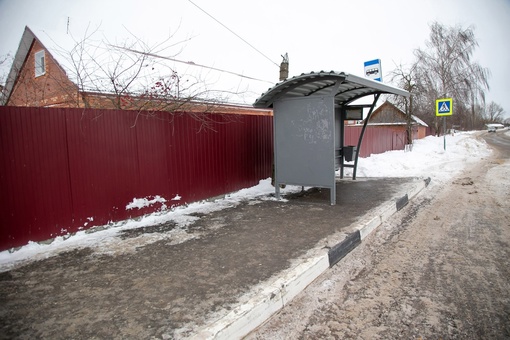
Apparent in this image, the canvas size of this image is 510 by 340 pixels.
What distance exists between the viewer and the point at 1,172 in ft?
12.4

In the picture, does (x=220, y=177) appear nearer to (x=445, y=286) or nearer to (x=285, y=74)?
(x=445, y=286)

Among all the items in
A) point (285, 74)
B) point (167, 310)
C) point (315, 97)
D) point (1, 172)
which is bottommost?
point (167, 310)

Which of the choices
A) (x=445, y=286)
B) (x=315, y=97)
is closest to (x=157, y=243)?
(x=445, y=286)

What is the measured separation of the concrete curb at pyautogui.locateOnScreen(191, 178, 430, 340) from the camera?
2.34m

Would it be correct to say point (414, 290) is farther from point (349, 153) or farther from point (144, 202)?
point (349, 153)

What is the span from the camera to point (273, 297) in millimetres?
2803

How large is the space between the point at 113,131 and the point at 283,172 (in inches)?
136

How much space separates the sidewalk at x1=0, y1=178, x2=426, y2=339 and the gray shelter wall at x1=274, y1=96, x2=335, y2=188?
131 centimetres

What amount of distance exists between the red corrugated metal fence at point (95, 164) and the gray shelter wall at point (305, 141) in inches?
52.2

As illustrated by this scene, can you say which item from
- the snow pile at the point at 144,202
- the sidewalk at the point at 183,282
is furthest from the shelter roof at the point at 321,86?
the snow pile at the point at 144,202

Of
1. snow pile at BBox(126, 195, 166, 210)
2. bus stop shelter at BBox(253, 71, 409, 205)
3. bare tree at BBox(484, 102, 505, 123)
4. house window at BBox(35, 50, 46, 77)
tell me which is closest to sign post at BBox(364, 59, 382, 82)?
bus stop shelter at BBox(253, 71, 409, 205)

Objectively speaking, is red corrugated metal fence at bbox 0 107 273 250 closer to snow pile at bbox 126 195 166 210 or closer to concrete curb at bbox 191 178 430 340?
snow pile at bbox 126 195 166 210

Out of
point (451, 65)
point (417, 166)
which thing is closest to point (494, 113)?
point (451, 65)

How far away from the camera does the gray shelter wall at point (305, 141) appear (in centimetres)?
601
